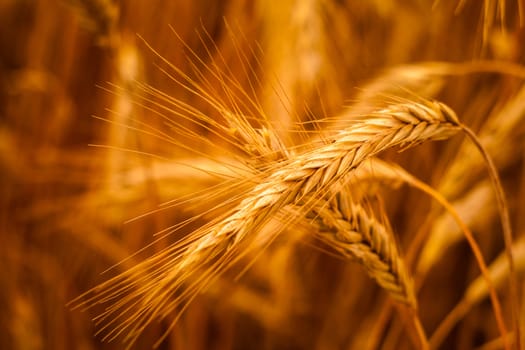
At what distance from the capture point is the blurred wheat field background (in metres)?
0.87

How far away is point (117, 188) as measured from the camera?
1045mm

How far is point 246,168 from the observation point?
750mm

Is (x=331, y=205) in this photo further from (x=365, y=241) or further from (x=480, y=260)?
(x=480, y=260)

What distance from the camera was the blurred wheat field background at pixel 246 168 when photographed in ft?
2.87

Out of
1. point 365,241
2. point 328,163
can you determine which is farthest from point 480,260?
point 328,163

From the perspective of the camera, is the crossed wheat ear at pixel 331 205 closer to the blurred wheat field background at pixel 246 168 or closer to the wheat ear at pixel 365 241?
the wheat ear at pixel 365 241

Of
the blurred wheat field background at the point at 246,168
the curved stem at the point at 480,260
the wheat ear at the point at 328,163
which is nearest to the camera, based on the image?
the wheat ear at the point at 328,163

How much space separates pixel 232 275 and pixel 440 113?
34.4 inches

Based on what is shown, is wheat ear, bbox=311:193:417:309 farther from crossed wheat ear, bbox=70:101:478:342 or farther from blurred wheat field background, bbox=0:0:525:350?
blurred wheat field background, bbox=0:0:525:350

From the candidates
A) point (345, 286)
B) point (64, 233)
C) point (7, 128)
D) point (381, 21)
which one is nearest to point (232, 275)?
point (345, 286)

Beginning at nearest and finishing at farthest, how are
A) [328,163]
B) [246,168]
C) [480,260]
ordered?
1. [328,163]
2. [480,260]
3. [246,168]

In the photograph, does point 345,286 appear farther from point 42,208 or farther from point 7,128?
point 7,128

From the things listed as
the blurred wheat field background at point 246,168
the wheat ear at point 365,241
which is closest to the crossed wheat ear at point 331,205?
the wheat ear at point 365,241

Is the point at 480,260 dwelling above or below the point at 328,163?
below
